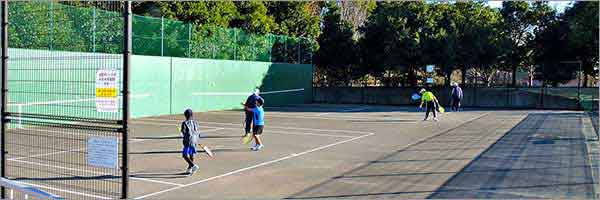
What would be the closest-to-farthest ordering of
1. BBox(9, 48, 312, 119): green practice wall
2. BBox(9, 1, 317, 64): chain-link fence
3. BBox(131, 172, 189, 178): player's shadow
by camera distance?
1. BBox(131, 172, 189, 178): player's shadow
2. BBox(9, 1, 317, 64): chain-link fence
3. BBox(9, 48, 312, 119): green practice wall

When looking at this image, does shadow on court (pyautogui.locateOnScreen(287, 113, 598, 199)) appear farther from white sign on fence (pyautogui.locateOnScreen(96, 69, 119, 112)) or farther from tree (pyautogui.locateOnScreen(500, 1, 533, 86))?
tree (pyautogui.locateOnScreen(500, 1, 533, 86))

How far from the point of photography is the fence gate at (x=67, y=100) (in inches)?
236

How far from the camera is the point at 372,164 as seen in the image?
475 inches

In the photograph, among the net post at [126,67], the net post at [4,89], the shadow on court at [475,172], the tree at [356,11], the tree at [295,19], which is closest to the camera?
the net post at [126,67]

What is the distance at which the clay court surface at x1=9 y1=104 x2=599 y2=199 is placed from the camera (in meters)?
9.26

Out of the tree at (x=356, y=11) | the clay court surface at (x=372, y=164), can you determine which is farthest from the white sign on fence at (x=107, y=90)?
the tree at (x=356, y=11)

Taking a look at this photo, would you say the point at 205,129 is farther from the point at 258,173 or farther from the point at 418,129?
the point at 258,173

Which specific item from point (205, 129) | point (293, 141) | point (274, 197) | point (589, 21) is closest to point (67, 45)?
point (205, 129)

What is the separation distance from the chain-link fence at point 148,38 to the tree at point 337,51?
60.5 inches

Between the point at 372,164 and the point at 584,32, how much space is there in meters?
26.4

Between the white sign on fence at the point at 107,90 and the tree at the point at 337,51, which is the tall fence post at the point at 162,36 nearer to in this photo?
the tree at the point at 337,51

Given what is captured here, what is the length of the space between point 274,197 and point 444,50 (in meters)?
30.2

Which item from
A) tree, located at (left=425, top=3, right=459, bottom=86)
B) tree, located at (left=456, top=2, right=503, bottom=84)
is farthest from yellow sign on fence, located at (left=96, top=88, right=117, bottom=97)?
tree, located at (left=456, top=2, right=503, bottom=84)

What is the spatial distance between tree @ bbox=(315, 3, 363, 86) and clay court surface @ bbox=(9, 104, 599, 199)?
65.5ft
